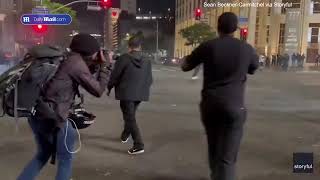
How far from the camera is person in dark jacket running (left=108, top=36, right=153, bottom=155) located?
670 centimetres

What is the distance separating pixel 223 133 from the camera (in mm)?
4348

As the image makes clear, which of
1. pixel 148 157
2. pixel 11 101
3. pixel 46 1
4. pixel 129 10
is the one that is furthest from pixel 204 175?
pixel 46 1

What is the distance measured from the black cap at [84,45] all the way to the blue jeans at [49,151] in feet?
2.02

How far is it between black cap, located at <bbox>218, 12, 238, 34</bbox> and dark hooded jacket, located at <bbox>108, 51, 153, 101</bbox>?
2.49 m

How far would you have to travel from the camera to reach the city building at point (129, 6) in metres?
30.8

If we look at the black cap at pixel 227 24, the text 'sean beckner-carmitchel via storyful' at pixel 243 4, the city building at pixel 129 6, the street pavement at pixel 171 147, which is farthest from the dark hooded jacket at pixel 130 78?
the city building at pixel 129 6

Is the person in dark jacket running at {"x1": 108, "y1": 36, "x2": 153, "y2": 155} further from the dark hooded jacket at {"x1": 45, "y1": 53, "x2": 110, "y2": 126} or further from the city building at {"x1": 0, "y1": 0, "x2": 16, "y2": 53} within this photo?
the city building at {"x1": 0, "y1": 0, "x2": 16, "y2": 53}

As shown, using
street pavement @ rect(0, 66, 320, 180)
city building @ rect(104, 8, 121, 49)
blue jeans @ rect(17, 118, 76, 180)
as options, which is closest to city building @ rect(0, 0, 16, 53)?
city building @ rect(104, 8, 121, 49)

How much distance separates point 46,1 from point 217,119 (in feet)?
122

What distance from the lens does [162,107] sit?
475 inches

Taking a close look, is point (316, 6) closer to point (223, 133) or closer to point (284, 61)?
point (284, 61)

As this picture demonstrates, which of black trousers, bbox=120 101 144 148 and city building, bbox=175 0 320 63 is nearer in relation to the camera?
black trousers, bbox=120 101 144 148

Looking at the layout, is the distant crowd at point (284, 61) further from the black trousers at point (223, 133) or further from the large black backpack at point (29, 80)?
the large black backpack at point (29, 80)

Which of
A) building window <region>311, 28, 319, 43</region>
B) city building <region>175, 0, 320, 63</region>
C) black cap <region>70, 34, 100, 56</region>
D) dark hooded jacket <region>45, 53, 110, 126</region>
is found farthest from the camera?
building window <region>311, 28, 319, 43</region>
